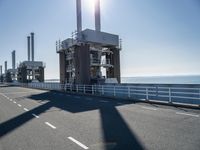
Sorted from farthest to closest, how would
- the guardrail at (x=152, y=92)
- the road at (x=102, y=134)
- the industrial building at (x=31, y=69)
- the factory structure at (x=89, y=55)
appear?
the industrial building at (x=31, y=69) < the factory structure at (x=89, y=55) < the guardrail at (x=152, y=92) < the road at (x=102, y=134)

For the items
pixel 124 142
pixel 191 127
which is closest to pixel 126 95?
pixel 191 127

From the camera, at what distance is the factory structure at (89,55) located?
28344mm

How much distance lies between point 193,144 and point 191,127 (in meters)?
1.92

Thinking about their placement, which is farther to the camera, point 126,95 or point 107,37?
point 107,37

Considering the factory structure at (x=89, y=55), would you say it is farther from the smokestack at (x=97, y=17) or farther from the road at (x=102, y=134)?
the road at (x=102, y=134)

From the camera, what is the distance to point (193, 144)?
5.36 meters

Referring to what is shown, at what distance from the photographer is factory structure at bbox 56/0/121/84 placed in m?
28.3

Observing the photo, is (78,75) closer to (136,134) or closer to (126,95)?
(126,95)

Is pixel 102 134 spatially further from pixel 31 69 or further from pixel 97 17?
pixel 31 69

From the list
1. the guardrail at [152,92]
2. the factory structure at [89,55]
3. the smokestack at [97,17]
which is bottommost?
the guardrail at [152,92]

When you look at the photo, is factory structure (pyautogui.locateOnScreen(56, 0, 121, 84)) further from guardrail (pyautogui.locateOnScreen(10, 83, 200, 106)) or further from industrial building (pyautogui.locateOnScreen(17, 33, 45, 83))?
industrial building (pyautogui.locateOnScreen(17, 33, 45, 83))

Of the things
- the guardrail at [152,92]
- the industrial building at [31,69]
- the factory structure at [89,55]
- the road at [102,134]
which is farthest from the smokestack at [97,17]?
the industrial building at [31,69]

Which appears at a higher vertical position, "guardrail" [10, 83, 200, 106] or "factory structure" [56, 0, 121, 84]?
"factory structure" [56, 0, 121, 84]

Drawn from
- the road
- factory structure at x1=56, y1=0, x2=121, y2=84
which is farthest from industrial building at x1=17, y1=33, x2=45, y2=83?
the road
